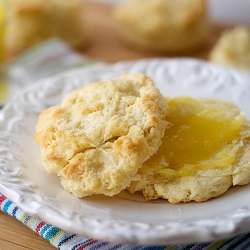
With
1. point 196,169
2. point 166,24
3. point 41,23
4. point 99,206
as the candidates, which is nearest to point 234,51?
point 166,24

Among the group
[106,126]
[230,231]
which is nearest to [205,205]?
[230,231]

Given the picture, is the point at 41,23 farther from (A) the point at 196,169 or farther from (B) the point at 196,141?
(A) the point at 196,169

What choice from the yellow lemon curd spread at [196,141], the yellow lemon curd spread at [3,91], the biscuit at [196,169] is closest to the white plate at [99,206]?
the biscuit at [196,169]

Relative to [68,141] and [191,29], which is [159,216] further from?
[191,29]

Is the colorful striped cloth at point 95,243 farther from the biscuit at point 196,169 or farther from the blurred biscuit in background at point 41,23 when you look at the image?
the blurred biscuit in background at point 41,23

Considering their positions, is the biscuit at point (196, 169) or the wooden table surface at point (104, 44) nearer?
the biscuit at point (196, 169)

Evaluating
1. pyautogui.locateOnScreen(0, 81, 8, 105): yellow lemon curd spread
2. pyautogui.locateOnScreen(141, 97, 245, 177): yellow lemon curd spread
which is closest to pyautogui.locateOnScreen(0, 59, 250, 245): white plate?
pyautogui.locateOnScreen(141, 97, 245, 177): yellow lemon curd spread
